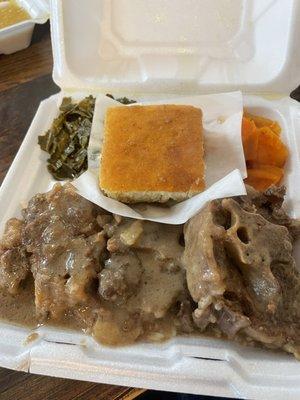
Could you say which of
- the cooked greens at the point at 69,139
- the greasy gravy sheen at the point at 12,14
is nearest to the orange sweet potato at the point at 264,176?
the cooked greens at the point at 69,139

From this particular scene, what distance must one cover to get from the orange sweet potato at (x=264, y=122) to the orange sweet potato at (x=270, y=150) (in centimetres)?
9

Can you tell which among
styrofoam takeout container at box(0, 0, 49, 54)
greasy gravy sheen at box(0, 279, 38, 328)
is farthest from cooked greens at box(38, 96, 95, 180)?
styrofoam takeout container at box(0, 0, 49, 54)

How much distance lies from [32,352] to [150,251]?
0.55 metres

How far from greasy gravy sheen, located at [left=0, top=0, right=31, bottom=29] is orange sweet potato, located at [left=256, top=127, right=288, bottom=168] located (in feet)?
6.82

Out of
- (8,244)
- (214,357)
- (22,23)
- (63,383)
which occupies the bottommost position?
(63,383)

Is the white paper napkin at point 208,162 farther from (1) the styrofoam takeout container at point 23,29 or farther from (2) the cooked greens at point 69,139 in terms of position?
(1) the styrofoam takeout container at point 23,29

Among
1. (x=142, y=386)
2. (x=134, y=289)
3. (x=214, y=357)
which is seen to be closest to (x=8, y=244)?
(x=134, y=289)

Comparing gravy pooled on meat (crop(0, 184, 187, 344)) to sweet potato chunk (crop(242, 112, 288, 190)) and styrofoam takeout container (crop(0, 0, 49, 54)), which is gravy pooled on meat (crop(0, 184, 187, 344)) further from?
styrofoam takeout container (crop(0, 0, 49, 54))

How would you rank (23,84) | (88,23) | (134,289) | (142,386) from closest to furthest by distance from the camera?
(142,386) → (134,289) → (88,23) → (23,84)

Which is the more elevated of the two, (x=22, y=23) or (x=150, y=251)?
(x=22, y=23)

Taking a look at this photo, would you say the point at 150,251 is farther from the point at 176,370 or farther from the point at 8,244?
the point at 8,244

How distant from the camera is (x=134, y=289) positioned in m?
1.59

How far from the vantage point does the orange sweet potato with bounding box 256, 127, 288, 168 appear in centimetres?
207

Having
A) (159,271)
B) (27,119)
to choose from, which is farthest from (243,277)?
(27,119)
